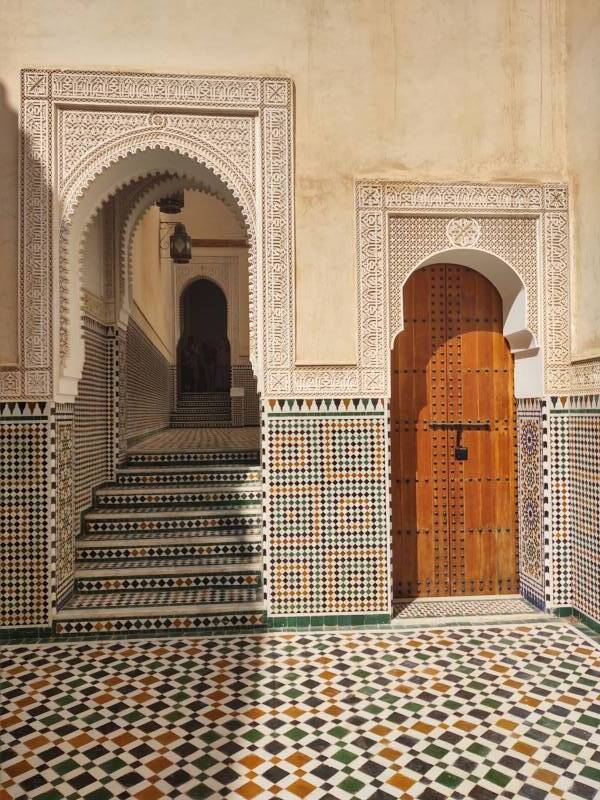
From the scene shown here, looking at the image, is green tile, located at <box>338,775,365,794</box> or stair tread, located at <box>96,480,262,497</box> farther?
stair tread, located at <box>96,480,262,497</box>

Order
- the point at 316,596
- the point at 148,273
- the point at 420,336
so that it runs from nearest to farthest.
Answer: the point at 316,596
the point at 420,336
the point at 148,273

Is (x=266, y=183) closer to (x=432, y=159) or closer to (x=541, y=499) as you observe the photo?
(x=432, y=159)

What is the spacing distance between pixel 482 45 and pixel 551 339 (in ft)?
5.14

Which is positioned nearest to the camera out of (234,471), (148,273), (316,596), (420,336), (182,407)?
(316,596)

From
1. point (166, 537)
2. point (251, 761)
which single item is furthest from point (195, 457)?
point (251, 761)

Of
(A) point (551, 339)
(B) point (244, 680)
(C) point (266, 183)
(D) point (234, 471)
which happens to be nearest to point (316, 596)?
(B) point (244, 680)

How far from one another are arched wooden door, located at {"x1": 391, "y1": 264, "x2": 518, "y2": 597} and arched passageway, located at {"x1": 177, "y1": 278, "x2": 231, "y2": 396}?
744 cm

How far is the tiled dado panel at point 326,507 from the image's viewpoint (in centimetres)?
312

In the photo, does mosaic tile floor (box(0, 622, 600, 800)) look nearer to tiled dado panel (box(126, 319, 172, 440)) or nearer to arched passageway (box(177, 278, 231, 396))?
tiled dado panel (box(126, 319, 172, 440))

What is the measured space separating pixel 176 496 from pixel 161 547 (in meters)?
0.42

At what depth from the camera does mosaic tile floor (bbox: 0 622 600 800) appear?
1861 millimetres

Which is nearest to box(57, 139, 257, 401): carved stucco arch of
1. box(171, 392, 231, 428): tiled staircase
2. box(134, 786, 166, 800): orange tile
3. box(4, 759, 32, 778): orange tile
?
box(4, 759, 32, 778): orange tile

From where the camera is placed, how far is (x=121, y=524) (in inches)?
144

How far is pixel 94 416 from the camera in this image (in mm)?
3896
